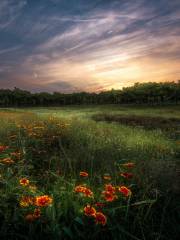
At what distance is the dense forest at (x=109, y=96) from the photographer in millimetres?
77062

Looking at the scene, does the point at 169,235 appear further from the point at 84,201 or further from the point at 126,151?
the point at 126,151

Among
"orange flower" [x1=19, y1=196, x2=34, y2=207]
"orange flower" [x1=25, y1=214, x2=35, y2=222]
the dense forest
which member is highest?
the dense forest

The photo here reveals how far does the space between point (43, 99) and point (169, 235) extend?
98742 mm

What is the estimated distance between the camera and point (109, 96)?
91.5 metres

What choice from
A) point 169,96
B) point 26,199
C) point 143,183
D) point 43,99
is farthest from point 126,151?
point 43,99

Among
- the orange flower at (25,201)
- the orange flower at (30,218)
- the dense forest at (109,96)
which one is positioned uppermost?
the dense forest at (109,96)

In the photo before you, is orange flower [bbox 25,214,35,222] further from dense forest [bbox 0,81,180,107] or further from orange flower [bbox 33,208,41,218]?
dense forest [bbox 0,81,180,107]

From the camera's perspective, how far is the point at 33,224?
2.76m

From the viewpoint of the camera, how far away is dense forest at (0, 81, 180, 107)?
7706 cm

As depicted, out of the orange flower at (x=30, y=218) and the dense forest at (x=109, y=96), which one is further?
the dense forest at (x=109, y=96)

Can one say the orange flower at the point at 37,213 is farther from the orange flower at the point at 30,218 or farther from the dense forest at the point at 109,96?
the dense forest at the point at 109,96

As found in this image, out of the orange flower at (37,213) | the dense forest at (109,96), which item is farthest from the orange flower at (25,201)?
the dense forest at (109,96)

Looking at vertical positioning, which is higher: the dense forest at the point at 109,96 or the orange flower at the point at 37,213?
the dense forest at the point at 109,96

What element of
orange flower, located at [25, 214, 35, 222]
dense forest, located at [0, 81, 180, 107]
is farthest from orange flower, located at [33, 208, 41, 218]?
dense forest, located at [0, 81, 180, 107]
